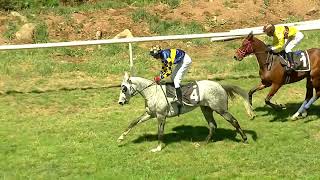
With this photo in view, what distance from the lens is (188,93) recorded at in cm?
1148

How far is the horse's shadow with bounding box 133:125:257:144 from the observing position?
12.2 meters

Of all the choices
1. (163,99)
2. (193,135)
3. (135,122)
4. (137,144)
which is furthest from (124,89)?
(193,135)

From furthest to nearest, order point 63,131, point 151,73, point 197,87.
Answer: point 151,73 < point 63,131 < point 197,87

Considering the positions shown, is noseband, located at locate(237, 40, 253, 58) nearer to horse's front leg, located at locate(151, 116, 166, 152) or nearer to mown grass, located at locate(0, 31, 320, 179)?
mown grass, located at locate(0, 31, 320, 179)

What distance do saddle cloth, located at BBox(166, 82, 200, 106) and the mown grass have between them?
3.28ft

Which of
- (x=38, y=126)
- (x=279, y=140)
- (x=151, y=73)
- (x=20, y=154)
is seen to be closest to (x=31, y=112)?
(x=38, y=126)

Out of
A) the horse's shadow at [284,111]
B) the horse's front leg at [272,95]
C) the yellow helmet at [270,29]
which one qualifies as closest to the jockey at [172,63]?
the yellow helmet at [270,29]

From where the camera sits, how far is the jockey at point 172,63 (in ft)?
36.9

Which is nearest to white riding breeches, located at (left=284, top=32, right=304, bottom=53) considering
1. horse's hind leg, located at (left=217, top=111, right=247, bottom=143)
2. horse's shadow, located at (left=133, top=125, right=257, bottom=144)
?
horse's shadow, located at (left=133, top=125, right=257, bottom=144)

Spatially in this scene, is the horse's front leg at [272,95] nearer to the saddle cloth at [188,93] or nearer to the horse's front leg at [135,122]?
the saddle cloth at [188,93]

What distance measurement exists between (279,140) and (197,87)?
2196 millimetres

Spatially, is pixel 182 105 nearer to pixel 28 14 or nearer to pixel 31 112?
pixel 31 112

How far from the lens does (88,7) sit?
23.8 m

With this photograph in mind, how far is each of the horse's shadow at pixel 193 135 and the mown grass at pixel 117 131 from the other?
23 mm
